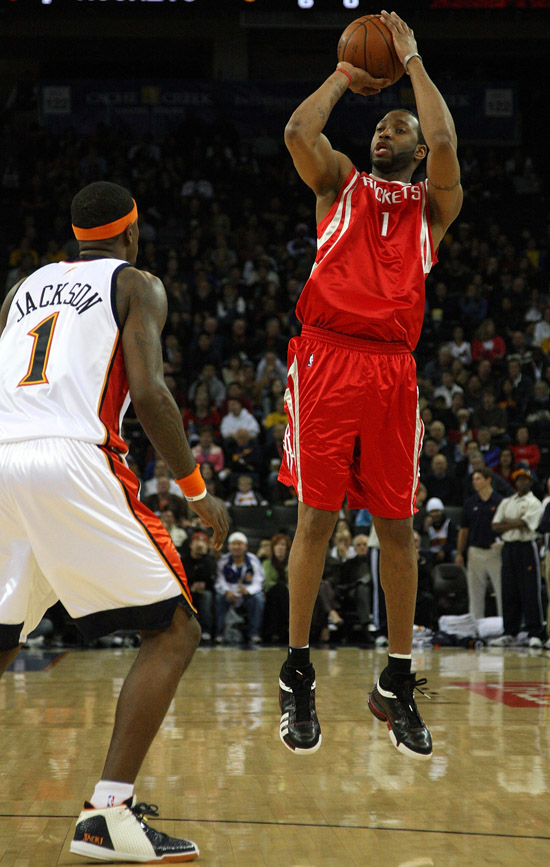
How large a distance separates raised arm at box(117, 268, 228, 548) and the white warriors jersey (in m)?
0.05

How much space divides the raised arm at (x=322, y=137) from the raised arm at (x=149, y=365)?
93 centimetres

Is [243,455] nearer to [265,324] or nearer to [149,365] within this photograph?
[265,324]

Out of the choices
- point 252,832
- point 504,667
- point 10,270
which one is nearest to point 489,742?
point 252,832

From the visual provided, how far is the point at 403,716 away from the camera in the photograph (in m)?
3.96

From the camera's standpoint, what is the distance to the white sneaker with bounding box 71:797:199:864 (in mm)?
2932

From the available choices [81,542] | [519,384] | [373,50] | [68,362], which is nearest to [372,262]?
[373,50]

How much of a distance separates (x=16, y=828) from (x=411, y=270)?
248 cm

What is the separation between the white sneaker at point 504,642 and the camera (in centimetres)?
1077

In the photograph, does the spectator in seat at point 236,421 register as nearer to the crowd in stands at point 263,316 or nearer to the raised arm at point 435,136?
the crowd in stands at point 263,316

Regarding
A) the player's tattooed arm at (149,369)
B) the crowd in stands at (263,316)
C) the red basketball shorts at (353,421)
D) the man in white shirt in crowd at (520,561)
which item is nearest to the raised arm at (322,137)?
the red basketball shorts at (353,421)

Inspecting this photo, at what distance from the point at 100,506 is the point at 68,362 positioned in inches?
18.2

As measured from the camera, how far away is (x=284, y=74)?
20.9 meters

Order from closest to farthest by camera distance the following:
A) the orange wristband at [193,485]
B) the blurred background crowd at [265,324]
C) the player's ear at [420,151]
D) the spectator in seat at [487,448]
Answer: the orange wristband at [193,485]
the player's ear at [420,151]
the blurred background crowd at [265,324]
the spectator in seat at [487,448]

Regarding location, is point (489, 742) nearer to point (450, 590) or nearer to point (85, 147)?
point (450, 590)
